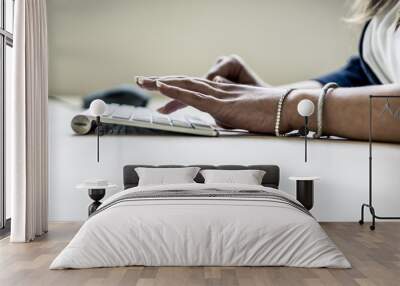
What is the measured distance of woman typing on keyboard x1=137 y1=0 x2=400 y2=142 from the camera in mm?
6680

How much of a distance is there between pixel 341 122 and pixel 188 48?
2.02 metres

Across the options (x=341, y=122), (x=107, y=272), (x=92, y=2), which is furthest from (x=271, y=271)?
(x=92, y=2)

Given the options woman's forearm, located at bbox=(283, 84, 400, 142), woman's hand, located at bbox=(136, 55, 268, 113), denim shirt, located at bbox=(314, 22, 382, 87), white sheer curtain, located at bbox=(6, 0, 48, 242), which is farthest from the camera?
woman's hand, located at bbox=(136, 55, 268, 113)

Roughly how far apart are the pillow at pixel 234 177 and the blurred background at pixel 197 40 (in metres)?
1.27

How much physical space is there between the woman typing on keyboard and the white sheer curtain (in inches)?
56.7

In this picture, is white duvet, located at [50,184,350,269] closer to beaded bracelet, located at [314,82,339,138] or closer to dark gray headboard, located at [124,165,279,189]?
dark gray headboard, located at [124,165,279,189]

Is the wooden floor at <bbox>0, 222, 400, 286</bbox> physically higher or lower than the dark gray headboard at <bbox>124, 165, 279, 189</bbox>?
lower

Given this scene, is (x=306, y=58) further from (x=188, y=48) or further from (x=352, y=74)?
(x=188, y=48)

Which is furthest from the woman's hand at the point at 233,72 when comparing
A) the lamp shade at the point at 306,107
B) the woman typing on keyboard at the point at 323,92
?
the lamp shade at the point at 306,107

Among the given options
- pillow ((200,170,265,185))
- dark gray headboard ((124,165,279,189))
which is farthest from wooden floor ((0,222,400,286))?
dark gray headboard ((124,165,279,189))

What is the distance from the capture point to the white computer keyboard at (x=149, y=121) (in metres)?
6.95

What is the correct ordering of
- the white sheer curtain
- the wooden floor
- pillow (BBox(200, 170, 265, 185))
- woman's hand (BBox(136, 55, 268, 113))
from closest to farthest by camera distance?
the wooden floor
the white sheer curtain
pillow (BBox(200, 170, 265, 185))
woman's hand (BBox(136, 55, 268, 113))

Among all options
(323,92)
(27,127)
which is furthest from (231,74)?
(27,127)

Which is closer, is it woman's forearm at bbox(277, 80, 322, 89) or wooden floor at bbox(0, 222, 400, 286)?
wooden floor at bbox(0, 222, 400, 286)
